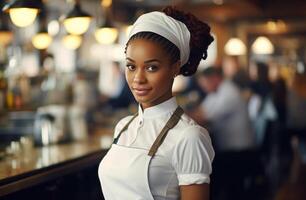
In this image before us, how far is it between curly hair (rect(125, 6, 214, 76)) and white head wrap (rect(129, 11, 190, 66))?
0.02m

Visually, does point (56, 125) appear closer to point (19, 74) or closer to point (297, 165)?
point (19, 74)

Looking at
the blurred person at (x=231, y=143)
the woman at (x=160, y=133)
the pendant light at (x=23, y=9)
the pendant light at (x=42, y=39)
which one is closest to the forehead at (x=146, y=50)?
the woman at (x=160, y=133)

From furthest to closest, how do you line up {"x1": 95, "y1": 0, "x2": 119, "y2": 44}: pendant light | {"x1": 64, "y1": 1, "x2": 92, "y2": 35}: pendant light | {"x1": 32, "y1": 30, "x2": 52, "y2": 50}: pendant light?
{"x1": 32, "y1": 30, "x2": 52, "y2": 50}: pendant light, {"x1": 95, "y1": 0, "x2": 119, "y2": 44}: pendant light, {"x1": 64, "y1": 1, "x2": 92, "y2": 35}: pendant light

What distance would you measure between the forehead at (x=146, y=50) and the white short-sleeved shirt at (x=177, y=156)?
249 millimetres

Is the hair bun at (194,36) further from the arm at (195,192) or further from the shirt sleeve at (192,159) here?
the arm at (195,192)

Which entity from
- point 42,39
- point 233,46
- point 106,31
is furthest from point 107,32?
point 233,46

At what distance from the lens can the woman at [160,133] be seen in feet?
6.35

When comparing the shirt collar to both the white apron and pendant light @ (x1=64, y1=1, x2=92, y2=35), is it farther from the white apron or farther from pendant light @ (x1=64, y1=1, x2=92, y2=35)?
pendant light @ (x1=64, y1=1, x2=92, y2=35)

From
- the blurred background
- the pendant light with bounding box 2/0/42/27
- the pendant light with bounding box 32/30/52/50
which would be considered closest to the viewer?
the pendant light with bounding box 2/0/42/27

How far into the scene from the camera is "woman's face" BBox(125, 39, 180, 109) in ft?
6.54

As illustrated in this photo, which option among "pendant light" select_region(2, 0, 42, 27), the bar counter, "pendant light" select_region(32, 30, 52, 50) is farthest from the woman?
"pendant light" select_region(32, 30, 52, 50)

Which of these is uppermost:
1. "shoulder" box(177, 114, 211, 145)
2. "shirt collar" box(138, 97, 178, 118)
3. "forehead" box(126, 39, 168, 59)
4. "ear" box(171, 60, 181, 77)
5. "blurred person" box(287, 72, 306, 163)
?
"forehead" box(126, 39, 168, 59)

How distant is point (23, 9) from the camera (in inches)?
143

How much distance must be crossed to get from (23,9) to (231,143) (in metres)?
3.33
